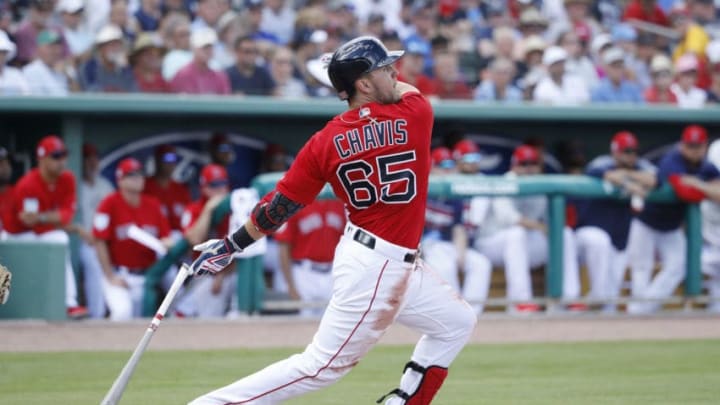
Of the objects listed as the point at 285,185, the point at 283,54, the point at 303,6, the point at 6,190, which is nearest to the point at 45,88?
the point at 6,190

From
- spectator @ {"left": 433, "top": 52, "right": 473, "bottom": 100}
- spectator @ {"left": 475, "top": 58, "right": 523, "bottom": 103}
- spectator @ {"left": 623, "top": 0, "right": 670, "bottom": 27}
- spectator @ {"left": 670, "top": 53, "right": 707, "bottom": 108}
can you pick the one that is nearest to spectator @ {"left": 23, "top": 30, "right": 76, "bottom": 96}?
spectator @ {"left": 433, "top": 52, "right": 473, "bottom": 100}

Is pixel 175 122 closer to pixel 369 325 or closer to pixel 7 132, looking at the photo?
pixel 7 132

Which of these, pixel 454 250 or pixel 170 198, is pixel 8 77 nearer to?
pixel 170 198

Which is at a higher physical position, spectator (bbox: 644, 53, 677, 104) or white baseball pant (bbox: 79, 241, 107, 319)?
spectator (bbox: 644, 53, 677, 104)

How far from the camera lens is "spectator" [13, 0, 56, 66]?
9906 mm

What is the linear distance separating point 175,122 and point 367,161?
19.7ft

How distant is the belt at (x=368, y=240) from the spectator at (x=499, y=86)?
650 cm

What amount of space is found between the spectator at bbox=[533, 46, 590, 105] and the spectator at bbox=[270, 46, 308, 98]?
2326 millimetres

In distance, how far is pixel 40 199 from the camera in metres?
9.10

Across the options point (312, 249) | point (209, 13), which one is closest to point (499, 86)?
point (312, 249)

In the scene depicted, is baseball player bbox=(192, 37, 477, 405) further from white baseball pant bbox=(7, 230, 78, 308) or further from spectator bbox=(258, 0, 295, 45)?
spectator bbox=(258, 0, 295, 45)

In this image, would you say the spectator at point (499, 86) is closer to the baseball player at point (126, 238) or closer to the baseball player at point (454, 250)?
the baseball player at point (454, 250)

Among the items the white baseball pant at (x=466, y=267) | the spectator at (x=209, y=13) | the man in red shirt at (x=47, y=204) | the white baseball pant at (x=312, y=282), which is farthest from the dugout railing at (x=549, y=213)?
the spectator at (x=209, y=13)

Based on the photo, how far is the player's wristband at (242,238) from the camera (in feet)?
15.3
